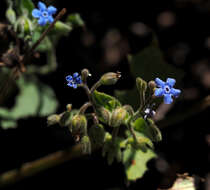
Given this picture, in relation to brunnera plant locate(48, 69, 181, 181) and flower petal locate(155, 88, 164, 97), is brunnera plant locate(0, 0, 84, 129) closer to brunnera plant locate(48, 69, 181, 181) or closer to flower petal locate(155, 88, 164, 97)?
brunnera plant locate(48, 69, 181, 181)

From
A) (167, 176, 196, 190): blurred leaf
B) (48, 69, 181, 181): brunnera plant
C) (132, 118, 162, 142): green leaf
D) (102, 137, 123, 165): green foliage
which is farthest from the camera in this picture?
(167, 176, 196, 190): blurred leaf

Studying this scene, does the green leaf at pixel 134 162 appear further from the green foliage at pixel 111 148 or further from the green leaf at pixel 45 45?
the green leaf at pixel 45 45

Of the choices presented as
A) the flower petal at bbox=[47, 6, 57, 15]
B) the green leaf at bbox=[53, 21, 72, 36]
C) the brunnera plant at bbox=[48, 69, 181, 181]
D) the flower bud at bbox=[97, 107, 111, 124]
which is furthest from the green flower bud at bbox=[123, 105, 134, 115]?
the green leaf at bbox=[53, 21, 72, 36]

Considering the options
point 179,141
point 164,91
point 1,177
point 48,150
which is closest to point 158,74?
point 179,141

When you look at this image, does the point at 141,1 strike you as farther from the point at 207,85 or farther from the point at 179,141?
the point at 179,141

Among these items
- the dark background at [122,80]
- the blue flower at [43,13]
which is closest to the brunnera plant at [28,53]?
the blue flower at [43,13]

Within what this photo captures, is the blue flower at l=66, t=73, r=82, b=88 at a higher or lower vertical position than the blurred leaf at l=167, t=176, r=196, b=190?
higher

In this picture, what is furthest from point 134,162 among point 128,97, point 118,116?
point 118,116
